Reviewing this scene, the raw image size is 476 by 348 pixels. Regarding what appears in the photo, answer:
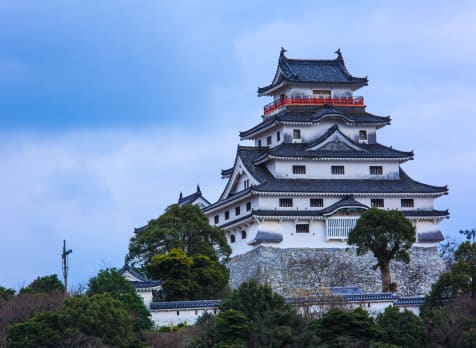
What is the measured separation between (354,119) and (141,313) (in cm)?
2531

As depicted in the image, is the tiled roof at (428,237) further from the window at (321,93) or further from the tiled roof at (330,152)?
the window at (321,93)

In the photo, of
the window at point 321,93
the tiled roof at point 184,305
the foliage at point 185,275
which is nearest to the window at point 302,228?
the foliage at point 185,275

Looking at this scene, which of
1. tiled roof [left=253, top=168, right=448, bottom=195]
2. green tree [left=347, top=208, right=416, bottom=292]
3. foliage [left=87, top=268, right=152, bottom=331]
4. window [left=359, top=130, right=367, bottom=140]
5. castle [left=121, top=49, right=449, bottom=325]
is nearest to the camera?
foliage [left=87, top=268, right=152, bottom=331]

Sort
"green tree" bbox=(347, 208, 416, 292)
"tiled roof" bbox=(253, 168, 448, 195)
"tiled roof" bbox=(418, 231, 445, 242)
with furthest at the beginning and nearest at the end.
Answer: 1. "tiled roof" bbox=(418, 231, 445, 242)
2. "tiled roof" bbox=(253, 168, 448, 195)
3. "green tree" bbox=(347, 208, 416, 292)

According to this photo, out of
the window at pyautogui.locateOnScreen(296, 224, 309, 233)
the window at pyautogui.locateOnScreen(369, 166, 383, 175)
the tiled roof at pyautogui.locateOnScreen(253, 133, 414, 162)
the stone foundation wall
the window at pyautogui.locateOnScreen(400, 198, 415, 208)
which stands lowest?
the stone foundation wall

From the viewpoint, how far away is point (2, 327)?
53406mm

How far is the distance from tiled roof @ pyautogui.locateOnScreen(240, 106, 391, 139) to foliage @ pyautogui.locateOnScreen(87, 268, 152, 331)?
20405 mm

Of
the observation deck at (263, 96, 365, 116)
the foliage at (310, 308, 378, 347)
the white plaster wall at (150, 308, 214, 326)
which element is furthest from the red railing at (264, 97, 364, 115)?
the foliage at (310, 308, 378, 347)

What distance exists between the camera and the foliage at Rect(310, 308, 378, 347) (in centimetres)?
5184

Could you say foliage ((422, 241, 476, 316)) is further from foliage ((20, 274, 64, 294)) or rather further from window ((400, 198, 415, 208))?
foliage ((20, 274, 64, 294))

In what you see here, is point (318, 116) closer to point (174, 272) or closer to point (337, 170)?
point (337, 170)

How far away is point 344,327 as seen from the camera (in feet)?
171

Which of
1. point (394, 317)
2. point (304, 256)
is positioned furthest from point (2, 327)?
point (304, 256)

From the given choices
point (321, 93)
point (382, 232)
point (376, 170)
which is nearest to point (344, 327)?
point (382, 232)
